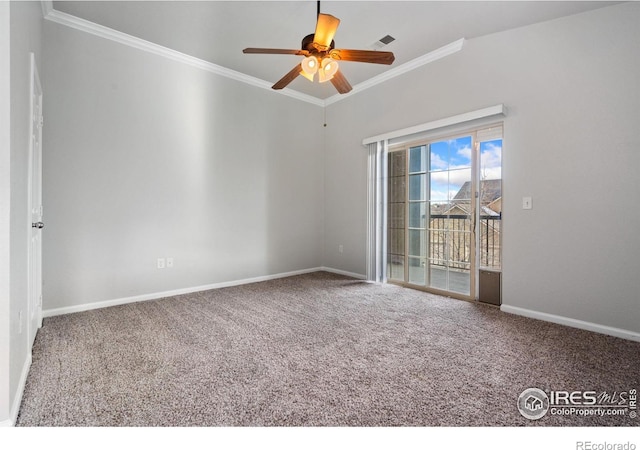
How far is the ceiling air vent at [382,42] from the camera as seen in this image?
3.41m

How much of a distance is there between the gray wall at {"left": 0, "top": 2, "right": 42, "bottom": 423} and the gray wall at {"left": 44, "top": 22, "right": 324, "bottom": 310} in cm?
112

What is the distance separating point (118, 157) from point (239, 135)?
155 cm

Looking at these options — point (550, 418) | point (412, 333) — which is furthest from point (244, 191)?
point (550, 418)

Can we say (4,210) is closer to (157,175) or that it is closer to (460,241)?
(157,175)

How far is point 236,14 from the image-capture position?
3.01 meters

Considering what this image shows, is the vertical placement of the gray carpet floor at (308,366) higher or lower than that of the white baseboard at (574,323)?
lower

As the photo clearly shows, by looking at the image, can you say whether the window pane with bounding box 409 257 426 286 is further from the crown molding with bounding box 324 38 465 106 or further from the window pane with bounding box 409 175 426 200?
the crown molding with bounding box 324 38 465 106

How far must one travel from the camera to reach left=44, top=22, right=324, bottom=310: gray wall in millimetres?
3053

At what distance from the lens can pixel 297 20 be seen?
10.1 ft

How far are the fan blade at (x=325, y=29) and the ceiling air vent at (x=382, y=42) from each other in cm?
147

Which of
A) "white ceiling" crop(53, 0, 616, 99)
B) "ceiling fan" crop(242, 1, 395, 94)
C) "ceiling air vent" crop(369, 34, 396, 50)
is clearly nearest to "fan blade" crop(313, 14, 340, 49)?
"ceiling fan" crop(242, 1, 395, 94)

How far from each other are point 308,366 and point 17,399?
1.56m

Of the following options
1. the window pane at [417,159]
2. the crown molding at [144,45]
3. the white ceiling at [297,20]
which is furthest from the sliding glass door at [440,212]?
the crown molding at [144,45]

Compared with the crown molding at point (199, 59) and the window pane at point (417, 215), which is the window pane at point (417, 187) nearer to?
the window pane at point (417, 215)
